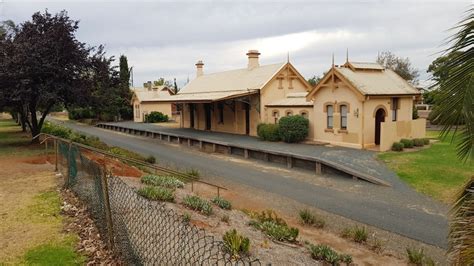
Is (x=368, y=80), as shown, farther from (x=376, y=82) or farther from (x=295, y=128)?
(x=295, y=128)

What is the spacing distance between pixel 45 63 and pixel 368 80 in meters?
18.0

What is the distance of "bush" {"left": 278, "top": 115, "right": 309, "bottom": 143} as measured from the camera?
25.1 meters

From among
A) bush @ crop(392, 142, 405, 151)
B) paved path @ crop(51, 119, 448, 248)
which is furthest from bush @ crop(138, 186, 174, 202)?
bush @ crop(392, 142, 405, 151)

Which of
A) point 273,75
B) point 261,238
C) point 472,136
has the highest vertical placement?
point 273,75

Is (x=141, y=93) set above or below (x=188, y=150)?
above

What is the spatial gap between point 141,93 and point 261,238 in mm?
50493

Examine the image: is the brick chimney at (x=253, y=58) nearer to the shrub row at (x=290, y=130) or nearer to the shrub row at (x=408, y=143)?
the shrub row at (x=290, y=130)

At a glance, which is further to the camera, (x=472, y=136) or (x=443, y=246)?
(x=443, y=246)

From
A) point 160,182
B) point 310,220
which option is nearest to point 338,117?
point 310,220

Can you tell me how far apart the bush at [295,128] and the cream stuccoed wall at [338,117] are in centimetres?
70

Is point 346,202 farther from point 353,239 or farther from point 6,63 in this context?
point 6,63

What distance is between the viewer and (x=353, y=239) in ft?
30.3

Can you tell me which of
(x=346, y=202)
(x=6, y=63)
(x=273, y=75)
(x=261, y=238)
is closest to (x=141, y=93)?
(x=273, y=75)

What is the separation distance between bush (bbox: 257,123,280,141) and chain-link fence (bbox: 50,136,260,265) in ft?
60.9
